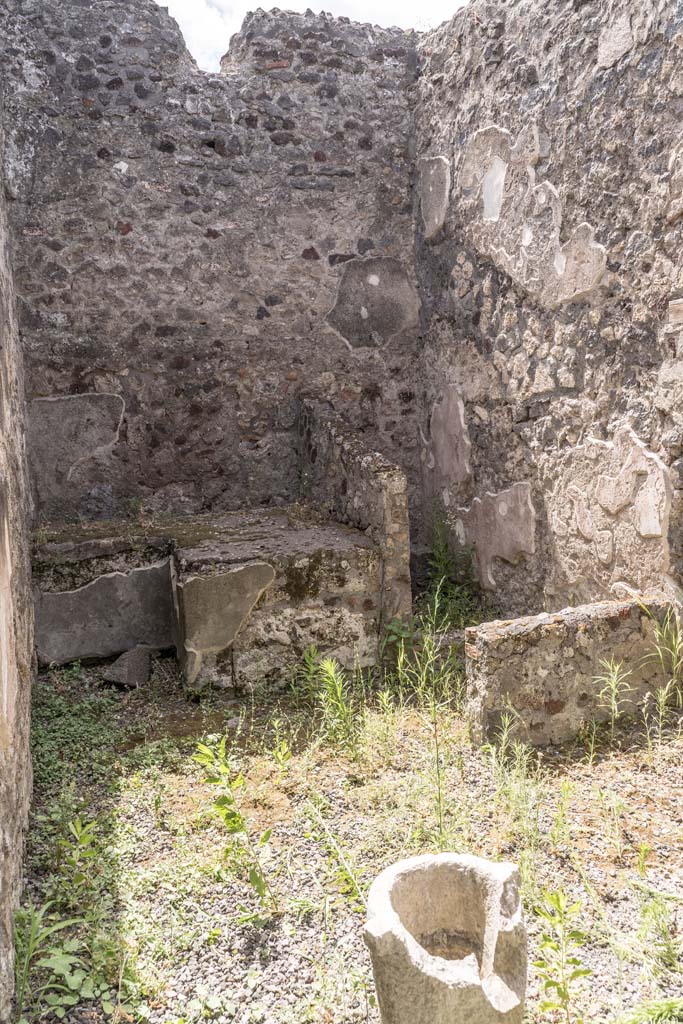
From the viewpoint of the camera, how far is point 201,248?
4922 mm

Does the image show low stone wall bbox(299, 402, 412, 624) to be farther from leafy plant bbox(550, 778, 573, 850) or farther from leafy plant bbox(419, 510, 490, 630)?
leafy plant bbox(550, 778, 573, 850)

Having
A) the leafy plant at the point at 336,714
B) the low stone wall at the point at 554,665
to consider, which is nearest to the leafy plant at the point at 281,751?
the leafy plant at the point at 336,714

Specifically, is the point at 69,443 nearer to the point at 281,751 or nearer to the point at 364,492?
the point at 364,492

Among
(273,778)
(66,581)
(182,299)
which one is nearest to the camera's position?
(273,778)

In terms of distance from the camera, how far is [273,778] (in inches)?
117

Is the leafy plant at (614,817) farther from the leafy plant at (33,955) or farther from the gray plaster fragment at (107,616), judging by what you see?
the gray plaster fragment at (107,616)

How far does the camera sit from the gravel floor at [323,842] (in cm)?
198

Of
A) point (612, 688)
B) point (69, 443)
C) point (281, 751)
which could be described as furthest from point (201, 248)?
point (612, 688)

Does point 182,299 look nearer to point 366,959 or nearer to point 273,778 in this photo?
point 273,778

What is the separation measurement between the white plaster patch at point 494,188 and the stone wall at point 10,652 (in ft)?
8.07

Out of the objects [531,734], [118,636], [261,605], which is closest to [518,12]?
[261,605]

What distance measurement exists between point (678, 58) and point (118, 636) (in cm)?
354

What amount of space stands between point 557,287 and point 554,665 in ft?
5.90

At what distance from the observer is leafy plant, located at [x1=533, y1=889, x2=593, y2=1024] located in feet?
5.76
